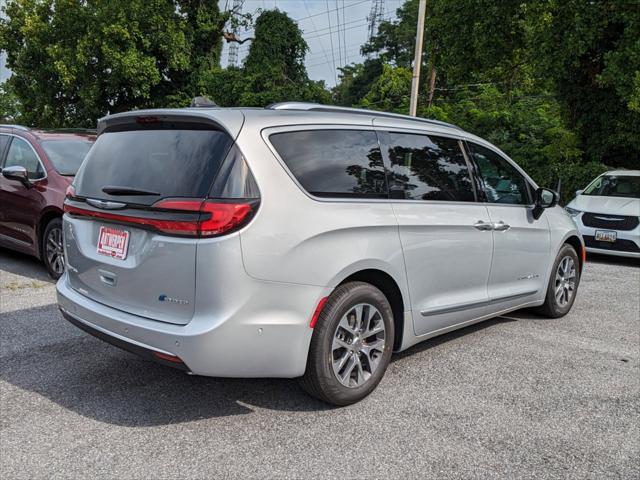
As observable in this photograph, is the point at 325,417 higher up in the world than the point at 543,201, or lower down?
lower down

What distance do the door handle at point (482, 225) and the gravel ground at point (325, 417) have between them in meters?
1.02

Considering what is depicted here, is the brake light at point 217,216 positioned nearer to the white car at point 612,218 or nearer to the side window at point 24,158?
the side window at point 24,158

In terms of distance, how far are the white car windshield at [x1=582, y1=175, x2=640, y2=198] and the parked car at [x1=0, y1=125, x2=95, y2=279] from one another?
905 cm

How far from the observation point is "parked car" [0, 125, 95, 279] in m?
6.28

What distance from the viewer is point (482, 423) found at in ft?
10.6

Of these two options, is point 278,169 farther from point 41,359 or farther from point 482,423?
point 41,359

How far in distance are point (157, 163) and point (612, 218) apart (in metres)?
8.66

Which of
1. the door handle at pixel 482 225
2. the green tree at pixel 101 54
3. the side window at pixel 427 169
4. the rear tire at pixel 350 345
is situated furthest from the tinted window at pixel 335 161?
the green tree at pixel 101 54

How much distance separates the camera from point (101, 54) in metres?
24.8

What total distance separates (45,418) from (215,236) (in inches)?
59.0

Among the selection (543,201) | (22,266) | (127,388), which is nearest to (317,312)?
(127,388)

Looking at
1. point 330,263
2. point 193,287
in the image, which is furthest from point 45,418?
point 330,263

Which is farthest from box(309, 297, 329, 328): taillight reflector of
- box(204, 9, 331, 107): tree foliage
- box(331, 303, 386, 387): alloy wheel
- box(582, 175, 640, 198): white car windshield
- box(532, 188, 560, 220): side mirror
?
box(204, 9, 331, 107): tree foliage

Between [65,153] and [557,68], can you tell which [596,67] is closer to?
[557,68]
